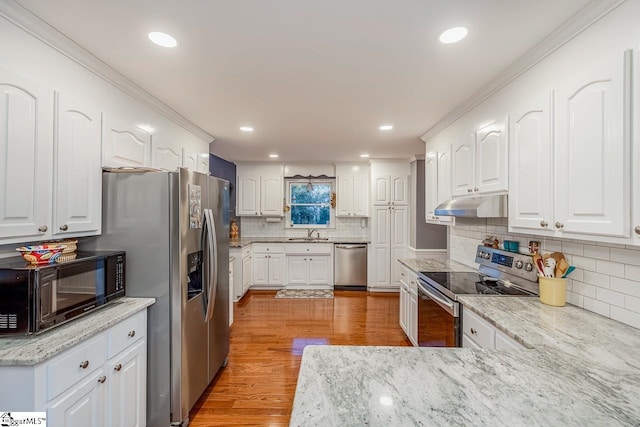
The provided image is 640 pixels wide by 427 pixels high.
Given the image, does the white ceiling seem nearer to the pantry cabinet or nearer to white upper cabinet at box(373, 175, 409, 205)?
the pantry cabinet

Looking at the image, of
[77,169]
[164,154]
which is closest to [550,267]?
[77,169]

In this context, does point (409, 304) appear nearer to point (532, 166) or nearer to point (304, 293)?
point (532, 166)

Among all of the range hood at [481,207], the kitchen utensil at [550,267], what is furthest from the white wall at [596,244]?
the range hood at [481,207]

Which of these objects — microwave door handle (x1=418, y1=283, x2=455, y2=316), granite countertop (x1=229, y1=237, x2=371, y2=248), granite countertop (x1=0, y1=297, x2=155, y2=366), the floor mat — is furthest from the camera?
granite countertop (x1=229, y1=237, x2=371, y2=248)

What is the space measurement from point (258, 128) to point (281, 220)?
280 centimetres

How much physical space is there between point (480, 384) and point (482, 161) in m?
1.84

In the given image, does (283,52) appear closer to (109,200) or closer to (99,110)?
(99,110)

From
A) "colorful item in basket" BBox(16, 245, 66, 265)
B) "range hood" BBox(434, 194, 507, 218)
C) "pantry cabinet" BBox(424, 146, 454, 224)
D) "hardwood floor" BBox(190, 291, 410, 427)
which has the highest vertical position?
"pantry cabinet" BBox(424, 146, 454, 224)

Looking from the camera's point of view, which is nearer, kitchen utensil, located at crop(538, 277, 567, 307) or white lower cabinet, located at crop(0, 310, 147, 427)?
white lower cabinet, located at crop(0, 310, 147, 427)

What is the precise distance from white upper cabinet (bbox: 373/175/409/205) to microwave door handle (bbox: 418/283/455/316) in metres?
2.84

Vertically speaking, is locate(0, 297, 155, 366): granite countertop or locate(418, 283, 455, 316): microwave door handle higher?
locate(0, 297, 155, 366): granite countertop

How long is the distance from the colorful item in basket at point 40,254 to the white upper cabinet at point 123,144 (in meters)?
0.67

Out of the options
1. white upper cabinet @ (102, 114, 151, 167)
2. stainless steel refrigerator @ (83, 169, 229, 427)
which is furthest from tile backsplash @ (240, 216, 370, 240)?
stainless steel refrigerator @ (83, 169, 229, 427)

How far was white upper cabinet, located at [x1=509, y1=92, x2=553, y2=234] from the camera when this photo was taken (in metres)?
1.64
